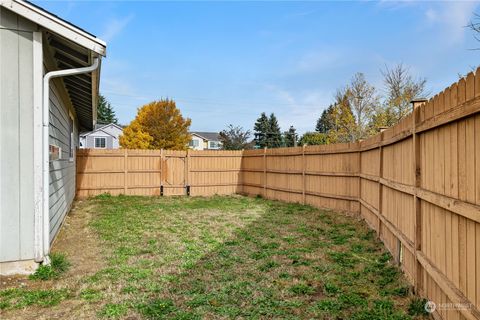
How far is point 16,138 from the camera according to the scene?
158 inches

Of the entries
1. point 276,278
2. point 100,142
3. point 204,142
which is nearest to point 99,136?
point 100,142

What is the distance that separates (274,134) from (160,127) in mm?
22220

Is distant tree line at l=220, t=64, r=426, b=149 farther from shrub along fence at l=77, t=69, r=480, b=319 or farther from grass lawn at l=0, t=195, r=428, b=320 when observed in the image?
grass lawn at l=0, t=195, r=428, b=320

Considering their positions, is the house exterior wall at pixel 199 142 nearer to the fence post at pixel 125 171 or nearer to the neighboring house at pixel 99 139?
the neighboring house at pixel 99 139

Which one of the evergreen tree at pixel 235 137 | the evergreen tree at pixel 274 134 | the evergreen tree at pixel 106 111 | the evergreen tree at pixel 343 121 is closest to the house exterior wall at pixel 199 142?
the evergreen tree at pixel 274 134

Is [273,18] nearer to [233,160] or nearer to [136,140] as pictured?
[233,160]

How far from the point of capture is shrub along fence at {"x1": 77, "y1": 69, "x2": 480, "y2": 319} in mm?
2035

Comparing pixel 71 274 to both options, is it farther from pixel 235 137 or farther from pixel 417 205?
pixel 235 137

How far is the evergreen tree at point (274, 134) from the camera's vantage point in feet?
157

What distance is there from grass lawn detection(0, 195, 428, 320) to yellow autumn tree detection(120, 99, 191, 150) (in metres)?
22.0

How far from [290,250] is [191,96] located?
37545 millimetres

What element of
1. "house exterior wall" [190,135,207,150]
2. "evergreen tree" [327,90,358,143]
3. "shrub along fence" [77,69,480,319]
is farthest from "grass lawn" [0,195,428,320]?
"house exterior wall" [190,135,207,150]

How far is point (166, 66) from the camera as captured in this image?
1022 inches

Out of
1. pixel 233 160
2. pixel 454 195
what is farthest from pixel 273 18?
pixel 454 195
